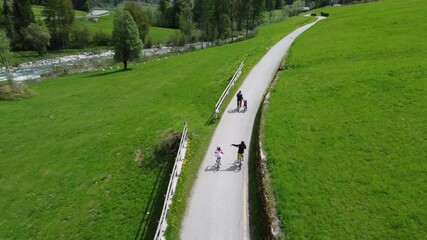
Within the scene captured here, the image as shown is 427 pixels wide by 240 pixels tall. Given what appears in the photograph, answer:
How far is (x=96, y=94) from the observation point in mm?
50969

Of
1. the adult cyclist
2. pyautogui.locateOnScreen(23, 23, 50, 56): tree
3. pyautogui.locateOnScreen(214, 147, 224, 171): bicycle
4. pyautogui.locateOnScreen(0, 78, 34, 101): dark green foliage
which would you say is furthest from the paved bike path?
pyautogui.locateOnScreen(23, 23, 50, 56): tree

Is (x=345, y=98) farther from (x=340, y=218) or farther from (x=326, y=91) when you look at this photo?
(x=340, y=218)

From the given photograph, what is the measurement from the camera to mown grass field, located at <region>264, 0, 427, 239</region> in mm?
17344

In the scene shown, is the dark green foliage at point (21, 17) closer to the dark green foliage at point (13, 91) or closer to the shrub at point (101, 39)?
the shrub at point (101, 39)

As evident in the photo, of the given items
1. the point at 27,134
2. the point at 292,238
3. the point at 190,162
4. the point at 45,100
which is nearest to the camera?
the point at 292,238

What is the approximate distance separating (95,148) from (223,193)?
1710 centimetres

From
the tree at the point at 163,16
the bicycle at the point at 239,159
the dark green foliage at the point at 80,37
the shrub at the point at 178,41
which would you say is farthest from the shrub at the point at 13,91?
the tree at the point at 163,16

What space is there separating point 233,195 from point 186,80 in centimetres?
3305

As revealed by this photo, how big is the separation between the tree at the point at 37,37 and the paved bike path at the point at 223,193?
274ft

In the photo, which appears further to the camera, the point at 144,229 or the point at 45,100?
the point at 45,100

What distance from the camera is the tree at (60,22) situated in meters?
104

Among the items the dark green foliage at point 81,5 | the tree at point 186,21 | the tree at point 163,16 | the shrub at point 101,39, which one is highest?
the dark green foliage at point 81,5

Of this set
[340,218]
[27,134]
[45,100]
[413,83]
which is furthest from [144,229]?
[45,100]

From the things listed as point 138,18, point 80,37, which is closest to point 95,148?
point 138,18
